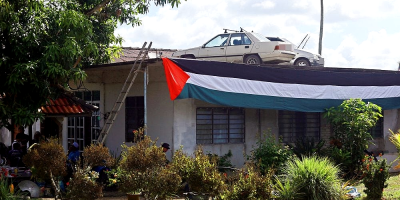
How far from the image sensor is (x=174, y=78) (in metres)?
13.6

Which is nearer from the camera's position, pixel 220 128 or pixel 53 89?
pixel 53 89

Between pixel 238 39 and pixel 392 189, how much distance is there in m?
6.94

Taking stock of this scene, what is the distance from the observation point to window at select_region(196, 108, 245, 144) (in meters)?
15.8

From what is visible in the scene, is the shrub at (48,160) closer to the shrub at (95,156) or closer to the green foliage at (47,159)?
the green foliage at (47,159)

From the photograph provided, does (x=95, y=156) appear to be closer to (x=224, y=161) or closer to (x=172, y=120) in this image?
(x=172, y=120)

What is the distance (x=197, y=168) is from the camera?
10.0 m

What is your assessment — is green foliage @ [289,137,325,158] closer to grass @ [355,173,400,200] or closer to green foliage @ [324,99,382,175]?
green foliage @ [324,99,382,175]

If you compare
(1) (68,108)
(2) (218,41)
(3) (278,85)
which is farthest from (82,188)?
(2) (218,41)

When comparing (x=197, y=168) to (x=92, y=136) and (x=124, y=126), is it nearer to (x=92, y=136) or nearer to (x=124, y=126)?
(x=124, y=126)

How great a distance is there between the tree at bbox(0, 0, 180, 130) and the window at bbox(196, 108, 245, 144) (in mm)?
4392

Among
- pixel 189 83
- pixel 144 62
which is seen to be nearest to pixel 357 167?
pixel 189 83

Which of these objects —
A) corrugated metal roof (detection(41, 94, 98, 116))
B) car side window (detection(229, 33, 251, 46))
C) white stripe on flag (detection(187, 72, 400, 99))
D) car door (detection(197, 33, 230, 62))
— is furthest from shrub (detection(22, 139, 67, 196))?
car side window (detection(229, 33, 251, 46))

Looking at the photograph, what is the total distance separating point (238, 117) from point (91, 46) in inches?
227

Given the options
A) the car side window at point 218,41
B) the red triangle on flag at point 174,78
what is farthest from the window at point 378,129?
the red triangle on flag at point 174,78
